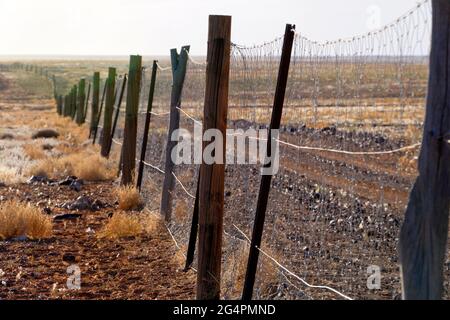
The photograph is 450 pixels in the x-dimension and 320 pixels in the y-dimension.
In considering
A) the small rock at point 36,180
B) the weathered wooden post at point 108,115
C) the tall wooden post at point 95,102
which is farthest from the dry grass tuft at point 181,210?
the tall wooden post at point 95,102

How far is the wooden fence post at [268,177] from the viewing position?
607 centimetres

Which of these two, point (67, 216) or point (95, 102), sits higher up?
point (95, 102)

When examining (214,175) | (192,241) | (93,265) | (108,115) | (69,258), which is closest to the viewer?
(214,175)

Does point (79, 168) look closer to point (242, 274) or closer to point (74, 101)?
point (242, 274)

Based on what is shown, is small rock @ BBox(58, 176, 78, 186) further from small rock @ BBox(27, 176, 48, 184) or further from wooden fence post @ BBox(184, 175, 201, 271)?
wooden fence post @ BBox(184, 175, 201, 271)

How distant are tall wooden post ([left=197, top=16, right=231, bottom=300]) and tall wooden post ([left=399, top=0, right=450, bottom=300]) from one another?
3421 millimetres

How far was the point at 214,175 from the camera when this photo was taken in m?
7.26

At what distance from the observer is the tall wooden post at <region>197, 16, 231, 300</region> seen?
7.13 metres

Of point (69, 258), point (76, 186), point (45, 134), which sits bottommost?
point (45, 134)

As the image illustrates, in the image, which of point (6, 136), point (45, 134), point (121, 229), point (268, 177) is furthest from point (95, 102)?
point (268, 177)

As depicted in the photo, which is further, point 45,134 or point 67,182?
point 45,134

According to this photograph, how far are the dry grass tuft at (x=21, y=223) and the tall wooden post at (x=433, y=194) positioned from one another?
7.65m

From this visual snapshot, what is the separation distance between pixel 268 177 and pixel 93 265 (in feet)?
11.9

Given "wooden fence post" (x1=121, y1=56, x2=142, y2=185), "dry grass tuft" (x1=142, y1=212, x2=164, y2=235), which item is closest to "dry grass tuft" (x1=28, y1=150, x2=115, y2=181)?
"wooden fence post" (x1=121, y1=56, x2=142, y2=185)
